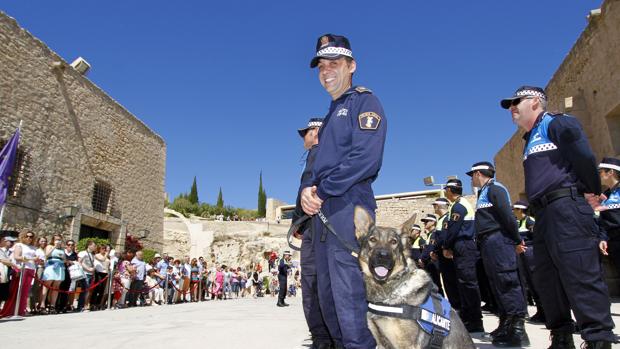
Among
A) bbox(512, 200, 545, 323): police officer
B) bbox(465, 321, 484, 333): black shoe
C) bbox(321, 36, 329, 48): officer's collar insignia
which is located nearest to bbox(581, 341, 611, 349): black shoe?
bbox(465, 321, 484, 333): black shoe

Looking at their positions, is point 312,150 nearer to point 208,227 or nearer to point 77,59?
point 77,59

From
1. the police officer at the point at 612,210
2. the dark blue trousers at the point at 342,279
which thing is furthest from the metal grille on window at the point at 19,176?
the police officer at the point at 612,210

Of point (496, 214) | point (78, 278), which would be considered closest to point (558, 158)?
point (496, 214)

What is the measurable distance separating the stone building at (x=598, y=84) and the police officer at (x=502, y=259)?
6649 millimetres

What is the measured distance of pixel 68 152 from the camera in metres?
18.0

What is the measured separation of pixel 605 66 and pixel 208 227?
31.2 meters

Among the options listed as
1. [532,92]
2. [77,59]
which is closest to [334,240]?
[532,92]

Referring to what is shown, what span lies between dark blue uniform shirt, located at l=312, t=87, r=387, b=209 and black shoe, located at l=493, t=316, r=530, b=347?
8.41ft

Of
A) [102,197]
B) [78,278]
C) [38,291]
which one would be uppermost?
[102,197]

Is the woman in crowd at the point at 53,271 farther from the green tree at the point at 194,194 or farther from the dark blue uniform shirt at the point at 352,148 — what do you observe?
the green tree at the point at 194,194

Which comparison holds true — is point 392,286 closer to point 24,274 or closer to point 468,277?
point 468,277

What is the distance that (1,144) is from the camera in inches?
559

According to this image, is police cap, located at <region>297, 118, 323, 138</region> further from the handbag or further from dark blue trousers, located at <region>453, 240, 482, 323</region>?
the handbag

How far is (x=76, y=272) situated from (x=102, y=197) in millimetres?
10920
